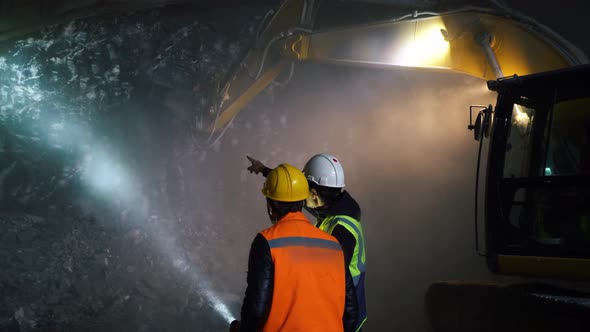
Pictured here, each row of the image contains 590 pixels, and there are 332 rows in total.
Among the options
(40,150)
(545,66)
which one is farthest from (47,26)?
(545,66)

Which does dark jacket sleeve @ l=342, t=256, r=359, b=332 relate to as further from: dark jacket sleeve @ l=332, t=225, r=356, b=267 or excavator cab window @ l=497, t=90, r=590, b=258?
excavator cab window @ l=497, t=90, r=590, b=258

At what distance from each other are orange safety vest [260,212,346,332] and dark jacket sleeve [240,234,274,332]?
0.07ft

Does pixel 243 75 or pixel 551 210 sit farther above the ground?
pixel 243 75

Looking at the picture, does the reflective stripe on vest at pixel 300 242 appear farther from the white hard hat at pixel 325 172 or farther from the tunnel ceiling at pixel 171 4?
the tunnel ceiling at pixel 171 4

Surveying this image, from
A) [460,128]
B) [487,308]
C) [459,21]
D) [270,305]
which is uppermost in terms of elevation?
[459,21]

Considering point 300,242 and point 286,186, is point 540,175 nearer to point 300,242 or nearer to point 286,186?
point 286,186

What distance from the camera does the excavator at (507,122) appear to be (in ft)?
14.0

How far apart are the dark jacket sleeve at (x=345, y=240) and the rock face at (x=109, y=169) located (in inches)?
172

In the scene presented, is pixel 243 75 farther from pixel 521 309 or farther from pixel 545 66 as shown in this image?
pixel 521 309

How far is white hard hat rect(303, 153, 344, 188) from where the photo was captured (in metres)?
3.62

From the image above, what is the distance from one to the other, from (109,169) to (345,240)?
6651 millimetres

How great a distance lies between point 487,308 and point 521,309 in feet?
1.59

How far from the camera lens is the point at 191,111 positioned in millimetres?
8805

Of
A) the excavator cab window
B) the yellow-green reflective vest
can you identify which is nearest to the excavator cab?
the excavator cab window
